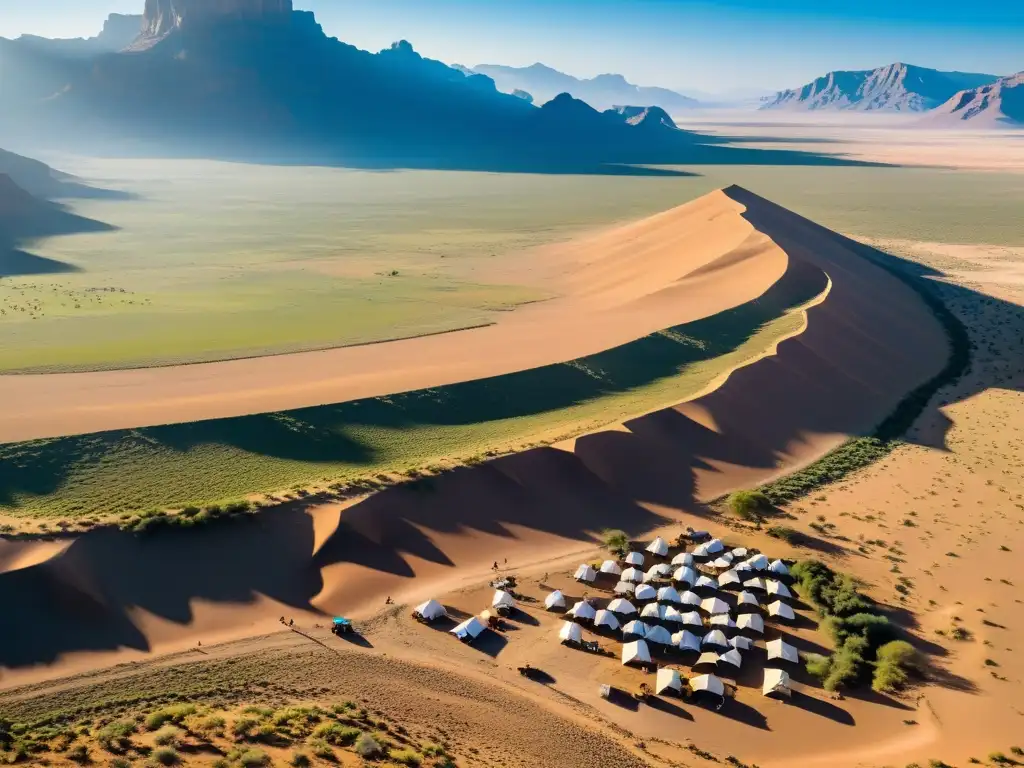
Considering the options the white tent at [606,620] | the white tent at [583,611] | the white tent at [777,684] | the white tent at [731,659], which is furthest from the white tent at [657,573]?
the white tent at [777,684]

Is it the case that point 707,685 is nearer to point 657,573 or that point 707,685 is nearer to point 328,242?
point 657,573

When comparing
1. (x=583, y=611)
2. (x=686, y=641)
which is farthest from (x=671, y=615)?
(x=583, y=611)

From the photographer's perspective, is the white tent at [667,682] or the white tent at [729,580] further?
the white tent at [729,580]

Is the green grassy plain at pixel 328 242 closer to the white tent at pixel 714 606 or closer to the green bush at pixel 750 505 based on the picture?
the green bush at pixel 750 505

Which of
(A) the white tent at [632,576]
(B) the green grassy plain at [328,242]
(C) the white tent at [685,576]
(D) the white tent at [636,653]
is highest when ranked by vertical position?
(B) the green grassy plain at [328,242]

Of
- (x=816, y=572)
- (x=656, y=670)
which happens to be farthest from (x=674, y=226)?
(x=656, y=670)

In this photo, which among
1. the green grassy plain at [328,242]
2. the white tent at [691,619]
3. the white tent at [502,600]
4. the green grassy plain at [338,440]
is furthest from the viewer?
the green grassy plain at [328,242]

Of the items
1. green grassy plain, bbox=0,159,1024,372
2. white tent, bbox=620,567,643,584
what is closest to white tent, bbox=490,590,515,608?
white tent, bbox=620,567,643,584
